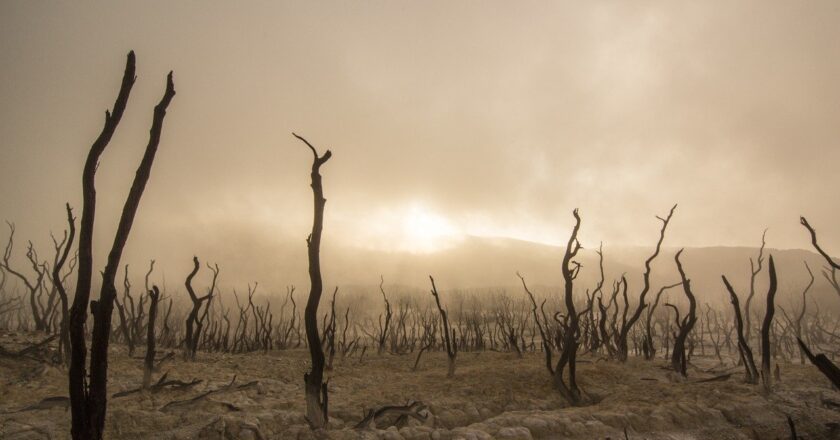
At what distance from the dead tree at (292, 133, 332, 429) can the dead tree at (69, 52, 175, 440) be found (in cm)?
187

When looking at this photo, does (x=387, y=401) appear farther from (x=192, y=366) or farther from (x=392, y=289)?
(x=392, y=289)

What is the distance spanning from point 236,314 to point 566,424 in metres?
50.4

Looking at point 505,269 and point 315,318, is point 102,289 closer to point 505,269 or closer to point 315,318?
point 315,318

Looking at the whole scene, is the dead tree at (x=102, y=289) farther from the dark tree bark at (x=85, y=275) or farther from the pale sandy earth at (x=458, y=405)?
the pale sandy earth at (x=458, y=405)

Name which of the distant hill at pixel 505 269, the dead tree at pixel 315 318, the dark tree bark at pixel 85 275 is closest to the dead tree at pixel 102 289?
the dark tree bark at pixel 85 275

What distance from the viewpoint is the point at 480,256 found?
9244 centimetres

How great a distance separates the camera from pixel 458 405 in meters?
6.45

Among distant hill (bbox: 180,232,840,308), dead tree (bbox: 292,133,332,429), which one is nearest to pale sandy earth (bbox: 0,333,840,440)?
dead tree (bbox: 292,133,332,429)

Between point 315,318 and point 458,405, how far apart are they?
2.87 m

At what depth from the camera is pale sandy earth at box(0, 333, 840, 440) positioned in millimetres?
5031

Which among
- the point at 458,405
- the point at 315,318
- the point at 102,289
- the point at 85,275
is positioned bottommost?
the point at 458,405

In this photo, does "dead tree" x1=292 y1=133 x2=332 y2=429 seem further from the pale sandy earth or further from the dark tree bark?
the dark tree bark

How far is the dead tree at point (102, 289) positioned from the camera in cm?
316

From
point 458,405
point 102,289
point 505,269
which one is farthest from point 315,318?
point 505,269
